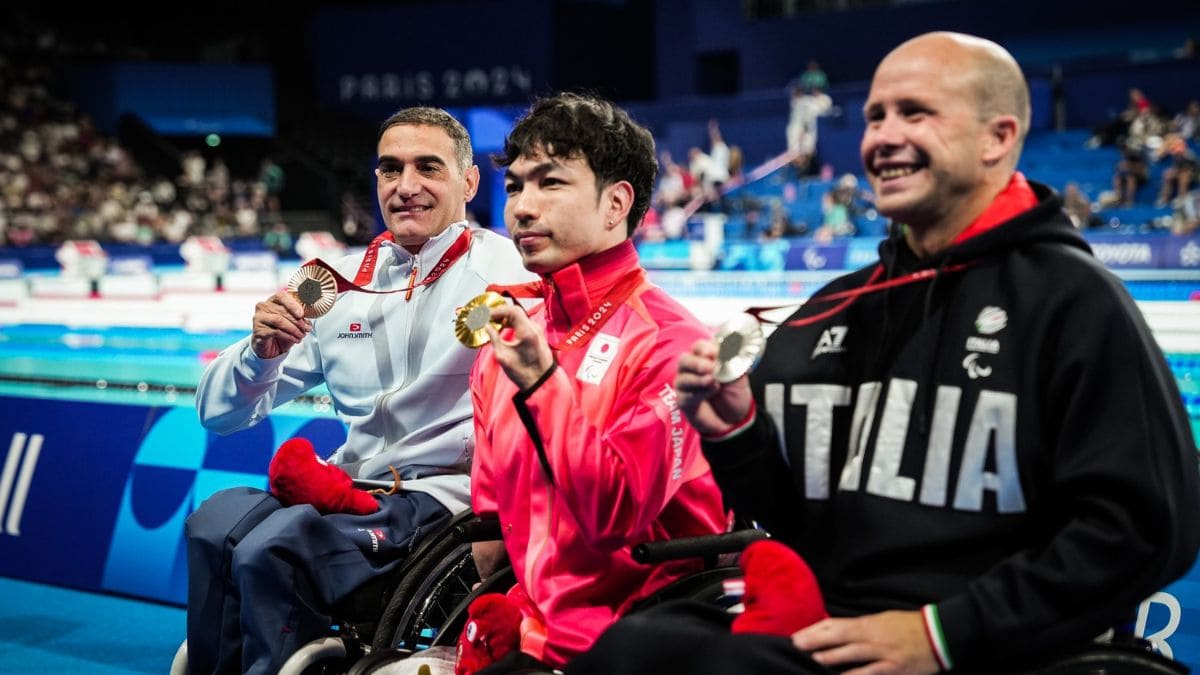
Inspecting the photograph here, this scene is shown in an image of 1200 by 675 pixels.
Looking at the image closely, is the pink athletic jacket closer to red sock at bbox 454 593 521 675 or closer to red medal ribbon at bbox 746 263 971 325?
red sock at bbox 454 593 521 675

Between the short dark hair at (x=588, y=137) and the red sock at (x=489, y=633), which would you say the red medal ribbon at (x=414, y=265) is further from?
the red sock at (x=489, y=633)

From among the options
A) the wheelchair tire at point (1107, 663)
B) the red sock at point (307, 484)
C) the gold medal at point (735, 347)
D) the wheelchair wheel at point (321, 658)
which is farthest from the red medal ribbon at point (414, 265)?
the wheelchair tire at point (1107, 663)

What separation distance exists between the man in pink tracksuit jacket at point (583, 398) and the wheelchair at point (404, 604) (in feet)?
1.06

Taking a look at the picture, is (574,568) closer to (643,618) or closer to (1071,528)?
(643,618)

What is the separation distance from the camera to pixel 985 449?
176cm

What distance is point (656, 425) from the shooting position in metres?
2.16

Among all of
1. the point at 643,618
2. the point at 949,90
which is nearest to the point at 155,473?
the point at 643,618

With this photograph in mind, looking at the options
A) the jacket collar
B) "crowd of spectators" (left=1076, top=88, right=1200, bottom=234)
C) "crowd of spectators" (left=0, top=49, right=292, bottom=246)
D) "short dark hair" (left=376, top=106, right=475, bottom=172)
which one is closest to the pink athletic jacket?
the jacket collar

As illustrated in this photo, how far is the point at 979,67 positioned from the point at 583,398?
869 mm

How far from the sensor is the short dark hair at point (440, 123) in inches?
126

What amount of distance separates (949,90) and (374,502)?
1639 millimetres

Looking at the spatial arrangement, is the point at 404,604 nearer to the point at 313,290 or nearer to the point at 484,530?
the point at 484,530

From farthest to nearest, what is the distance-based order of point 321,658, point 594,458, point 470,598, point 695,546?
point 321,658 < point 470,598 < point 695,546 < point 594,458

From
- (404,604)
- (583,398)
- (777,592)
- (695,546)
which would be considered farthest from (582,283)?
(404,604)
